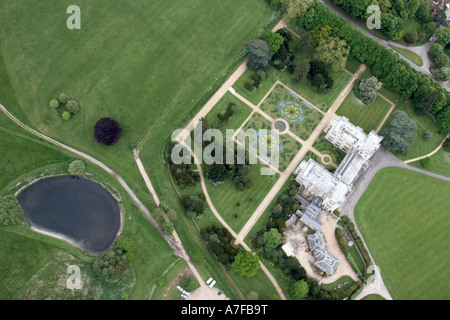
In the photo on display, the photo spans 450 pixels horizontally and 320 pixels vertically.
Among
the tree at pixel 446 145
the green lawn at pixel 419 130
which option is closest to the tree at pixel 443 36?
the green lawn at pixel 419 130

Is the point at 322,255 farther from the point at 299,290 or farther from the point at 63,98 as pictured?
the point at 63,98

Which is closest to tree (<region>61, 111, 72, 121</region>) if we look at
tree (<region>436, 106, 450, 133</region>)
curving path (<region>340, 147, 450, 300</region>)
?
curving path (<region>340, 147, 450, 300</region>)

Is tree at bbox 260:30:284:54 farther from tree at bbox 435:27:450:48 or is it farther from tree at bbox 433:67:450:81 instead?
tree at bbox 435:27:450:48

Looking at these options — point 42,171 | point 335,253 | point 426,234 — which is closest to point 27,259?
point 42,171

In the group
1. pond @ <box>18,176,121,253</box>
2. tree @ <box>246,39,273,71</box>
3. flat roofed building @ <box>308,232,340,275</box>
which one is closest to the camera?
flat roofed building @ <box>308,232,340,275</box>

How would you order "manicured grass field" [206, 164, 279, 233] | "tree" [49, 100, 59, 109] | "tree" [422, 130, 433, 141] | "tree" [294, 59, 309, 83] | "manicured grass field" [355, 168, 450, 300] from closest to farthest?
"manicured grass field" [355, 168, 450, 300], "manicured grass field" [206, 164, 279, 233], "tree" [49, 100, 59, 109], "tree" [294, 59, 309, 83], "tree" [422, 130, 433, 141]

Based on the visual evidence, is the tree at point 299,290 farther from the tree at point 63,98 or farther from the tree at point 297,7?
the tree at point 63,98
